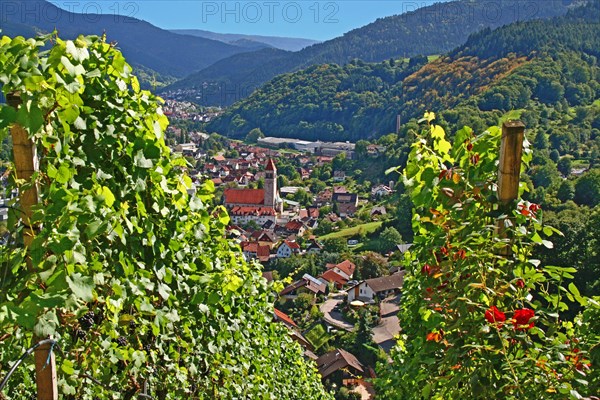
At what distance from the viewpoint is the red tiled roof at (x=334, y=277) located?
3319 centimetres

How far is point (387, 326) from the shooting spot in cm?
2472

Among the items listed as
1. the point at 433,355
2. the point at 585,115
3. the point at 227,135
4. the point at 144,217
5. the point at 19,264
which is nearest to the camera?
the point at 19,264

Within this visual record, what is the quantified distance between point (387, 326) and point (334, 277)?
29.0ft

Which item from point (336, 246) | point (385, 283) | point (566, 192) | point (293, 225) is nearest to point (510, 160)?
point (385, 283)

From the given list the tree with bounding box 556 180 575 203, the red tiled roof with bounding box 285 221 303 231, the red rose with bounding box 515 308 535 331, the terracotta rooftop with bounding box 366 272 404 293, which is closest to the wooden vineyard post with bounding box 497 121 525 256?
the red rose with bounding box 515 308 535 331

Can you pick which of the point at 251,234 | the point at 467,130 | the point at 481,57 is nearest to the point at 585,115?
the point at 481,57

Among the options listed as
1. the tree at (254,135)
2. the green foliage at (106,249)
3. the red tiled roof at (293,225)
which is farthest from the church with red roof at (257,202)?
the tree at (254,135)

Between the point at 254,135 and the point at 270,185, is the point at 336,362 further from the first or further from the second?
the point at 254,135

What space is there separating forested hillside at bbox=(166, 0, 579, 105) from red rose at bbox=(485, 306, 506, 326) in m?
177

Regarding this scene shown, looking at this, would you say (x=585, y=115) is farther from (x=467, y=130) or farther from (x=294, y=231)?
(x=467, y=130)

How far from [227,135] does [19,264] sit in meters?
120

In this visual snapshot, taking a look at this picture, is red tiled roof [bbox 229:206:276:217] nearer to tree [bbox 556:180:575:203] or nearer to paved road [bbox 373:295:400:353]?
tree [bbox 556:180:575:203]

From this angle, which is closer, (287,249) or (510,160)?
(510,160)

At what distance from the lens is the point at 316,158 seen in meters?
88.8
